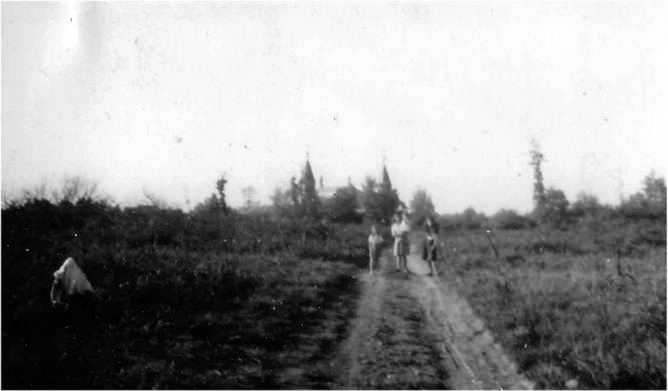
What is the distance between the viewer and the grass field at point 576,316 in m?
6.41

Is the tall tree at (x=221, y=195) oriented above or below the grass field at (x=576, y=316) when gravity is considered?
above

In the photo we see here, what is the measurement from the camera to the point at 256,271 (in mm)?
13578

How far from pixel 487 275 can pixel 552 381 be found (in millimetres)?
7188

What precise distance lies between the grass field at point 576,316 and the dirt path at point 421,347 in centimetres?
37

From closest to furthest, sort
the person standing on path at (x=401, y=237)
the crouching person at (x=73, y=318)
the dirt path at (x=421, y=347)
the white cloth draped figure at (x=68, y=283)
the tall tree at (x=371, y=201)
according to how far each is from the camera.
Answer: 1. the crouching person at (x=73, y=318)
2. the dirt path at (x=421, y=347)
3. the white cloth draped figure at (x=68, y=283)
4. the person standing on path at (x=401, y=237)
5. the tall tree at (x=371, y=201)

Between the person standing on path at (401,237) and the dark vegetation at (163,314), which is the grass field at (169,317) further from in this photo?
the person standing on path at (401,237)

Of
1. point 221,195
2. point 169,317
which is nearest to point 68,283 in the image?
point 169,317

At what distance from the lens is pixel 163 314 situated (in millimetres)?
8734

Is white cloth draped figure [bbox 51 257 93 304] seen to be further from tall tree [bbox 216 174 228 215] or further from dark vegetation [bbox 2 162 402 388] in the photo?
tall tree [bbox 216 174 228 215]

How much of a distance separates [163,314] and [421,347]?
4.71m

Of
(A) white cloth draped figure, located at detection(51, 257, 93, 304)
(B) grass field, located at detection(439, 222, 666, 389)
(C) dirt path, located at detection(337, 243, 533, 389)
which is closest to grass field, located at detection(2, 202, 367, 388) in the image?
(A) white cloth draped figure, located at detection(51, 257, 93, 304)

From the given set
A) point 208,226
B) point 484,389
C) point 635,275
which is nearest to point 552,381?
point 484,389

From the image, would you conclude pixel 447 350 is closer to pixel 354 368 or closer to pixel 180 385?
pixel 354 368

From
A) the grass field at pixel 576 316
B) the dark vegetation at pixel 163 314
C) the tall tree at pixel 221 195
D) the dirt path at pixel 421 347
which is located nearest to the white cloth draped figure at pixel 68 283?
the dark vegetation at pixel 163 314
